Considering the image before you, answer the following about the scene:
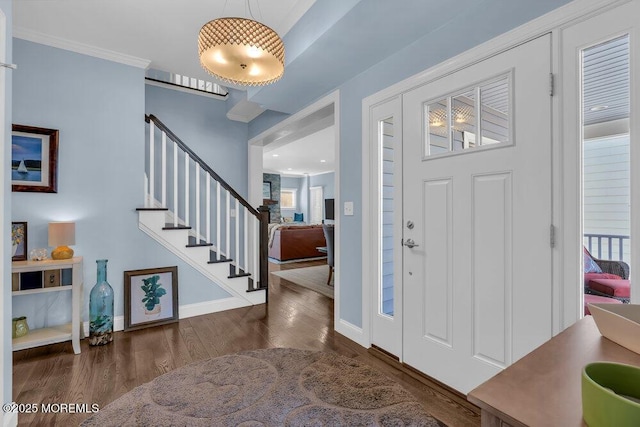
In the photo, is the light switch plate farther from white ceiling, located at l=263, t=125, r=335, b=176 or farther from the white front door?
→ white ceiling, located at l=263, t=125, r=335, b=176

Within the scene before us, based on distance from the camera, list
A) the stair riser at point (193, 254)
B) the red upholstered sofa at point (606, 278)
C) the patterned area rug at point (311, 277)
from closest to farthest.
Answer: the red upholstered sofa at point (606, 278), the stair riser at point (193, 254), the patterned area rug at point (311, 277)

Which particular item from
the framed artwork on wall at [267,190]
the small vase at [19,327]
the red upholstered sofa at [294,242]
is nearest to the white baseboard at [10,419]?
the small vase at [19,327]

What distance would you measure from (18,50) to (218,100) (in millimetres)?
2109

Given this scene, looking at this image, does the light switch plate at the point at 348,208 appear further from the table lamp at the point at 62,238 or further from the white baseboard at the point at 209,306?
the table lamp at the point at 62,238

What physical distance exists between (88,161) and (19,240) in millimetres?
845

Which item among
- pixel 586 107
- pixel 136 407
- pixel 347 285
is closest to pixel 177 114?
pixel 347 285

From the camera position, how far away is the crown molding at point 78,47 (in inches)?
101

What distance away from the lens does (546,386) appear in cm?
59

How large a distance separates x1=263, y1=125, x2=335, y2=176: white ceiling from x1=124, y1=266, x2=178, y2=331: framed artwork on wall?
11.0 ft

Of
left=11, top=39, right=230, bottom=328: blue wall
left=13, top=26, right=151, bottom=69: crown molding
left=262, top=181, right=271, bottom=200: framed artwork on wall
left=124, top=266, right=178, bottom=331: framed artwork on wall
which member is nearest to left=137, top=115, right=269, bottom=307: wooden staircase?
left=11, top=39, right=230, bottom=328: blue wall

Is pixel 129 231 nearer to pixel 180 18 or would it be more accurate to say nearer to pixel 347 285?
pixel 180 18

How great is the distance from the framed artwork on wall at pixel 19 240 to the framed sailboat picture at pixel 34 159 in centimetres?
31

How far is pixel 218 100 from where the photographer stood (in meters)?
4.34

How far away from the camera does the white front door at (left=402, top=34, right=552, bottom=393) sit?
4.89ft
